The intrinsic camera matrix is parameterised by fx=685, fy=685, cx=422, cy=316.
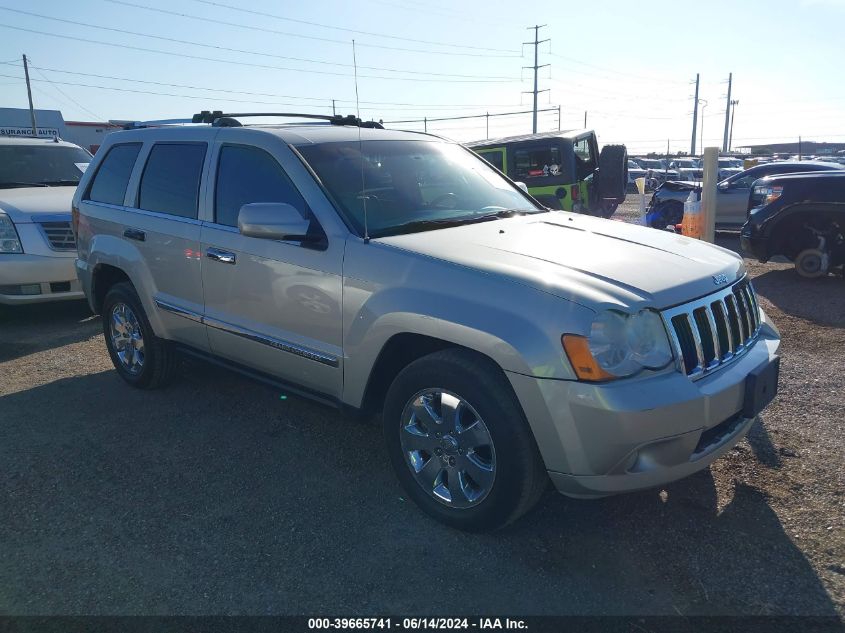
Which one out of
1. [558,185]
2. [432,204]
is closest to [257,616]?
[432,204]

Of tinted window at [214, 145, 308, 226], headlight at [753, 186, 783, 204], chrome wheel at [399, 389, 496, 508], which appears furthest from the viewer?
headlight at [753, 186, 783, 204]

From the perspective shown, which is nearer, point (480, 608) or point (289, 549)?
point (480, 608)

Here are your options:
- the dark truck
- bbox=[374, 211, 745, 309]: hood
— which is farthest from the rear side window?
the dark truck

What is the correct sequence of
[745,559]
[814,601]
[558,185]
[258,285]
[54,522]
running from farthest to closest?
Result: 1. [558,185]
2. [258,285]
3. [54,522]
4. [745,559]
5. [814,601]

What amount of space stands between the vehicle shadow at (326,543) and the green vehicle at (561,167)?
890cm

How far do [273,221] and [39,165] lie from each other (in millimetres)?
6898

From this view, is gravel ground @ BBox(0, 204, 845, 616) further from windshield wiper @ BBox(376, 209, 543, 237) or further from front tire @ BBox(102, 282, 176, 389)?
windshield wiper @ BBox(376, 209, 543, 237)

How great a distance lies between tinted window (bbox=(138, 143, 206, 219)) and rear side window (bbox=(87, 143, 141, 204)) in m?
0.29

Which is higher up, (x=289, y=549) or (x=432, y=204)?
(x=432, y=204)

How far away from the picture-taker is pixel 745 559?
2.93 metres

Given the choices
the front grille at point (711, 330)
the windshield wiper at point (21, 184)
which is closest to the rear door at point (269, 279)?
the front grille at point (711, 330)

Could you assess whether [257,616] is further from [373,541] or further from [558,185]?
[558,185]

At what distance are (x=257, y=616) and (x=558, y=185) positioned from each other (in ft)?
35.1

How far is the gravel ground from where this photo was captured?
Result: 276 centimetres
